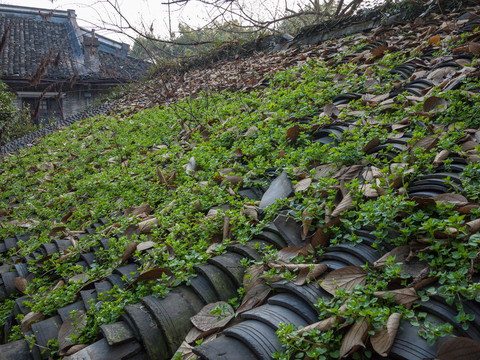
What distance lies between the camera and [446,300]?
1241 mm

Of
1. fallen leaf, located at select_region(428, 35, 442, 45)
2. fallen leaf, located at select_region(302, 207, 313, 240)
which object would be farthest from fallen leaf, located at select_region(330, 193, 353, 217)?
fallen leaf, located at select_region(428, 35, 442, 45)

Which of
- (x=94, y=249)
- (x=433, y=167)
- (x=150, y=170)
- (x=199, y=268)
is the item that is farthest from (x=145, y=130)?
(x=433, y=167)

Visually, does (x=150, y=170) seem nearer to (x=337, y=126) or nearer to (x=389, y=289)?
(x=337, y=126)

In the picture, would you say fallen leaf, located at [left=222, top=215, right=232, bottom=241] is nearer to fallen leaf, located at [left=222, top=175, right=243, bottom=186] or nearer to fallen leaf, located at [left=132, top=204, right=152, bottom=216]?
fallen leaf, located at [left=222, top=175, right=243, bottom=186]

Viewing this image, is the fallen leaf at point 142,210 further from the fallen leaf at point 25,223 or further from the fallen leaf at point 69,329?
the fallen leaf at point 25,223

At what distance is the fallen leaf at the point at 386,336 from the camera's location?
117 cm

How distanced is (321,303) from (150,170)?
123 inches

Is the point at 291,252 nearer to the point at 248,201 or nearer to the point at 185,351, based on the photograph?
the point at 185,351

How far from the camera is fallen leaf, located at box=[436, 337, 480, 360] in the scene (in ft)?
3.48

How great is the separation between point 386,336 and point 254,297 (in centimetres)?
68

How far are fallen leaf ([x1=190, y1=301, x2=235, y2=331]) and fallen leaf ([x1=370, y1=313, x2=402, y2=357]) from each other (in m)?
A: 0.71

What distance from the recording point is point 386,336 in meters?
1.20

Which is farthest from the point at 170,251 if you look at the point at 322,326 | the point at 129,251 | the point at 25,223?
the point at 25,223

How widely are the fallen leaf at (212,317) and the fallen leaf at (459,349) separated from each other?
3.02 ft
